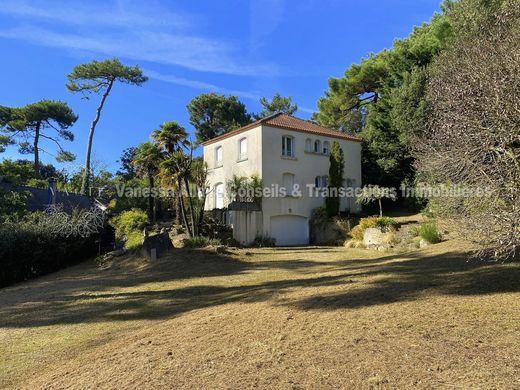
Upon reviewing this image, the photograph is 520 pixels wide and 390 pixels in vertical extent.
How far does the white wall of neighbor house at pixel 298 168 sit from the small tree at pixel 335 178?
735 millimetres

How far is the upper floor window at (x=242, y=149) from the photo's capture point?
988 inches

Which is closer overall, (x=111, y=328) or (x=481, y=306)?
(x=481, y=306)

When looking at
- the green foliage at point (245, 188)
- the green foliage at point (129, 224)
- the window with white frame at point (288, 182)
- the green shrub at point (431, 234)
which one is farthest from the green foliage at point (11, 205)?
the green shrub at point (431, 234)

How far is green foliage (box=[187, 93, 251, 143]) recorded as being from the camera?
4228 centimetres

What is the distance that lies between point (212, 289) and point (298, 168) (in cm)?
1633

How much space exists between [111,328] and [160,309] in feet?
4.55

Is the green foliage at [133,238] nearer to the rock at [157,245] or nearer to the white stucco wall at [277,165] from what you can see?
the rock at [157,245]

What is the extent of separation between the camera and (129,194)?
93.2ft

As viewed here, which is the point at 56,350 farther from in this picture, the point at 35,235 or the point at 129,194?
the point at 129,194

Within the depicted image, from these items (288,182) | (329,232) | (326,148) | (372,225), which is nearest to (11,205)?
(288,182)

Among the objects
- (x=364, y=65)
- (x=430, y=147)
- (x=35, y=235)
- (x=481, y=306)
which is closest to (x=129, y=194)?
(x=35, y=235)

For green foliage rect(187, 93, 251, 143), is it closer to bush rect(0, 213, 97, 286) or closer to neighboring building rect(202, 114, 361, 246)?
neighboring building rect(202, 114, 361, 246)

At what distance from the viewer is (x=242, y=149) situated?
83.3 ft

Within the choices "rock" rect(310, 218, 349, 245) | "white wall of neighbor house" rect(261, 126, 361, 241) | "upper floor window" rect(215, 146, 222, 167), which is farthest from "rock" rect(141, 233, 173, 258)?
"upper floor window" rect(215, 146, 222, 167)
